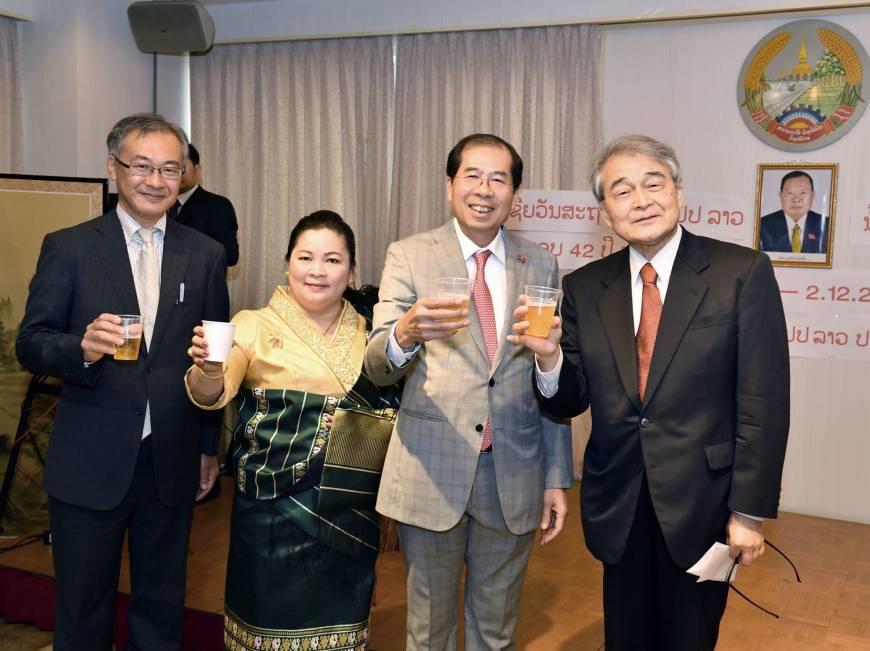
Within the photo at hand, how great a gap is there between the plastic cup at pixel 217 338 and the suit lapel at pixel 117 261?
0.38 m

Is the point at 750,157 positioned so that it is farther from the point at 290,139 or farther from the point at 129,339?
the point at 129,339

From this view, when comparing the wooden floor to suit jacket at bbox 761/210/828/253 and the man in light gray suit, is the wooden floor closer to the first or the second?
the man in light gray suit

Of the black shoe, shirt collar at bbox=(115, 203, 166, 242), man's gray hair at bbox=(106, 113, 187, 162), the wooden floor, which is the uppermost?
man's gray hair at bbox=(106, 113, 187, 162)

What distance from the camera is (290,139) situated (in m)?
6.40

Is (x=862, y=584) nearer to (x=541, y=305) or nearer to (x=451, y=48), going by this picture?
(x=541, y=305)

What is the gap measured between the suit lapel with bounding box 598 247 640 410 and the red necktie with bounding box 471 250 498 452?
0.29m

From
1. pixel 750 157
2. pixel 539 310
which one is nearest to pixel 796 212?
pixel 750 157

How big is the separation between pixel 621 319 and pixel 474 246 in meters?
0.45

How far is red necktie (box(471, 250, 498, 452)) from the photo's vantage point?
2.36 meters

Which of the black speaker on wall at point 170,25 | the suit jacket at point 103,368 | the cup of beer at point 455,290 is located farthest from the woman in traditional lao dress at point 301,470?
the black speaker on wall at point 170,25

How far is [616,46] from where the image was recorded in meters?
5.48

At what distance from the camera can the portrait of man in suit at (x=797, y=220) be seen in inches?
201

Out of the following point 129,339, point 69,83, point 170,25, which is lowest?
point 129,339

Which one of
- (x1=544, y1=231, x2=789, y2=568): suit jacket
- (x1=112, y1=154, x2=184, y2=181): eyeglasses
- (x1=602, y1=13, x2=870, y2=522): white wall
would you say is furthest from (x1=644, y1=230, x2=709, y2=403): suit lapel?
(x1=602, y1=13, x2=870, y2=522): white wall
